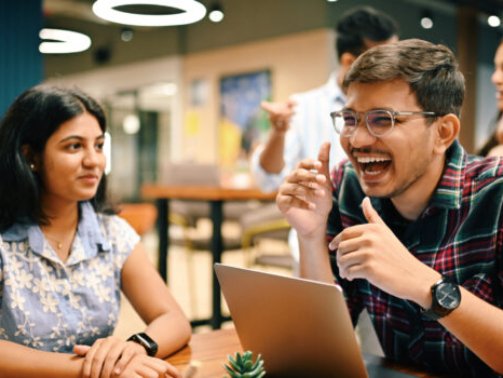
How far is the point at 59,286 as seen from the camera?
1381 mm

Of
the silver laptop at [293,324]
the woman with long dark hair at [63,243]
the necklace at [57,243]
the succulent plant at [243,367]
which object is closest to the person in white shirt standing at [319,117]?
the woman with long dark hair at [63,243]

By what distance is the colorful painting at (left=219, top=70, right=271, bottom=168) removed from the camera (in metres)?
8.38

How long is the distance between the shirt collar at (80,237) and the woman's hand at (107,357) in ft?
1.14

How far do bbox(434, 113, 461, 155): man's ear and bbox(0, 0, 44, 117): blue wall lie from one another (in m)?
2.76

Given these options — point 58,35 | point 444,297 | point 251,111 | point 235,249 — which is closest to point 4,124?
point 444,297

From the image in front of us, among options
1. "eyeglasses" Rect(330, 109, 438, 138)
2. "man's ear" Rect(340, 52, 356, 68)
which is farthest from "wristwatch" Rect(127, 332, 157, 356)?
"man's ear" Rect(340, 52, 356, 68)

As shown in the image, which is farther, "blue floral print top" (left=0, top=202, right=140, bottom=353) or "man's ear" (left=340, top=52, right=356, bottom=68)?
"man's ear" (left=340, top=52, right=356, bottom=68)

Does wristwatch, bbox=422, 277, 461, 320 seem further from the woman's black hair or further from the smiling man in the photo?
the woman's black hair

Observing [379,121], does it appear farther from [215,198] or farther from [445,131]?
[215,198]

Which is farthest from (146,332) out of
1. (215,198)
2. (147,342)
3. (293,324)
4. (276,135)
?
(215,198)

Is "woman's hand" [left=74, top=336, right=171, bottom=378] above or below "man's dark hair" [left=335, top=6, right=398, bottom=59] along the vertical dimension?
below

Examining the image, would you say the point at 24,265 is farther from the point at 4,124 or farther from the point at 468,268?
the point at 468,268

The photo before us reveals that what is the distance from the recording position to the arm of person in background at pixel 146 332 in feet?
3.51

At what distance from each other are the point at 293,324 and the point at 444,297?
10.9 inches
